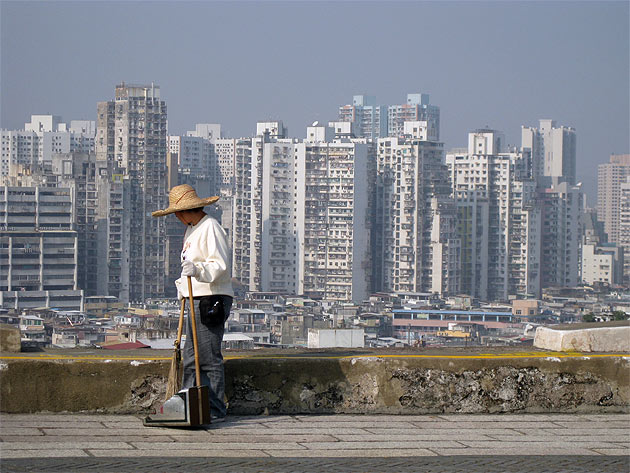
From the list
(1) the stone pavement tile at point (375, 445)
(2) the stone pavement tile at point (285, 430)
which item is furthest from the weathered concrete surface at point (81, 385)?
(1) the stone pavement tile at point (375, 445)

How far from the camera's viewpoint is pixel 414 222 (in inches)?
4242

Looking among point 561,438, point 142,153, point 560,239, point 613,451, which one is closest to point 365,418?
point 561,438

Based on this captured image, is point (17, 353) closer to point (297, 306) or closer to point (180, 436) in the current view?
point (180, 436)

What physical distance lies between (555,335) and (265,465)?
2265 millimetres

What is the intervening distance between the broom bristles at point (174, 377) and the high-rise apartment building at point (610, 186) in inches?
6390

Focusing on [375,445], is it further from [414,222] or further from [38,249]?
[414,222]

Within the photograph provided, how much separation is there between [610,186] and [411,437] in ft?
570

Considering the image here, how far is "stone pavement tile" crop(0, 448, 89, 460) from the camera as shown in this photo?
418 cm

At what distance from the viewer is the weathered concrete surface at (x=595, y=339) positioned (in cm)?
578

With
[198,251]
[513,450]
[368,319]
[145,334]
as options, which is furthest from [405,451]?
[368,319]

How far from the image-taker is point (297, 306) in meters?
93.4

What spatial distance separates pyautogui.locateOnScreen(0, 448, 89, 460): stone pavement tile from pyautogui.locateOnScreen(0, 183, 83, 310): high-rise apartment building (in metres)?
83.9

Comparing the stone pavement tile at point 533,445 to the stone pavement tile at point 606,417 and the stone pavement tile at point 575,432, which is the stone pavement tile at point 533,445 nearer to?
the stone pavement tile at point 575,432

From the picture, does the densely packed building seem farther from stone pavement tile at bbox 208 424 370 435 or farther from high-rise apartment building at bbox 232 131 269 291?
stone pavement tile at bbox 208 424 370 435
